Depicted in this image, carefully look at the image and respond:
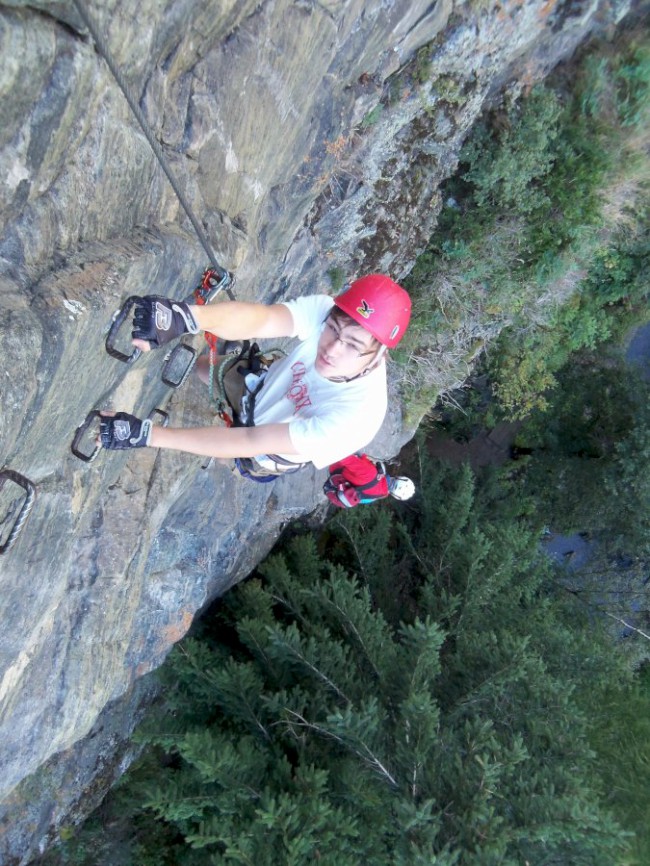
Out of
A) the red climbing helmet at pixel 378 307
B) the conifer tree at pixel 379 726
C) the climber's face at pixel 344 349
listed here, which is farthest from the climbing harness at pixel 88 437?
the conifer tree at pixel 379 726

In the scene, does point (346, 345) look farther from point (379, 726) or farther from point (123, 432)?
point (379, 726)

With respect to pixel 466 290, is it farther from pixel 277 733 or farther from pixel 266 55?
pixel 277 733

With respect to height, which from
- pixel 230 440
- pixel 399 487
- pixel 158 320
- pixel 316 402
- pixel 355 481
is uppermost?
pixel 158 320

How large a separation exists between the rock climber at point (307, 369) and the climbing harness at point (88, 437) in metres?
0.07

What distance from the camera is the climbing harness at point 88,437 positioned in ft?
8.31

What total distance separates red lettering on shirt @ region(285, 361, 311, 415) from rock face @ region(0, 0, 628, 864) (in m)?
0.76

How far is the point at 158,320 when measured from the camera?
7.54 feet

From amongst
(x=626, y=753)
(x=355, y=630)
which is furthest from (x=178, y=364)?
(x=626, y=753)

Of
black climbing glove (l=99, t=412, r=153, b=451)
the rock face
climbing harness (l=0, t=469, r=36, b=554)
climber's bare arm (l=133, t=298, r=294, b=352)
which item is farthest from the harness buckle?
climbing harness (l=0, t=469, r=36, b=554)

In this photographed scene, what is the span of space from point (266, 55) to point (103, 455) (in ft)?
7.71

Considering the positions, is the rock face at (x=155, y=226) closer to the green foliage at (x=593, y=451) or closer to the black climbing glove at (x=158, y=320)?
the black climbing glove at (x=158, y=320)

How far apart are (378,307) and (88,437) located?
1.65 metres

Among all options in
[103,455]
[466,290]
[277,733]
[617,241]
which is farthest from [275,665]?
[617,241]

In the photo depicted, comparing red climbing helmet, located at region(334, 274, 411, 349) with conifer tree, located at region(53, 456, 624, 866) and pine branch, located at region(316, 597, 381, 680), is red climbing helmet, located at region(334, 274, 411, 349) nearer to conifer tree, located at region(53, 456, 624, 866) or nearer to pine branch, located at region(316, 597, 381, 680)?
conifer tree, located at region(53, 456, 624, 866)
